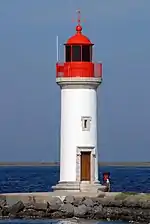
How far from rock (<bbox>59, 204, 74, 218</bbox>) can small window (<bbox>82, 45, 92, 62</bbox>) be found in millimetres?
4661

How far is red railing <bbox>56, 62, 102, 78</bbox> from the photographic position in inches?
1195

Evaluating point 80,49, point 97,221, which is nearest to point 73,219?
point 97,221

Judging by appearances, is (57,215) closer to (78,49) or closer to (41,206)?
(41,206)

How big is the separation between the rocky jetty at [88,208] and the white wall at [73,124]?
1495 mm

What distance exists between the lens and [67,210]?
1131 inches

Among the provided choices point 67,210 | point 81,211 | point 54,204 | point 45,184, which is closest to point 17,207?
point 54,204

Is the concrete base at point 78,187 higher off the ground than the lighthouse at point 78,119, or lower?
lower

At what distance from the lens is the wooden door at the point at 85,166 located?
A: 30500mm

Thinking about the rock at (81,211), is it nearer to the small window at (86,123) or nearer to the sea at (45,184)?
the sea at (45,184)

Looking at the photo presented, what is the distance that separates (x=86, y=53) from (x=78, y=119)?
2.06m

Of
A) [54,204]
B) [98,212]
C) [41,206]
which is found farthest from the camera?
[41,206]

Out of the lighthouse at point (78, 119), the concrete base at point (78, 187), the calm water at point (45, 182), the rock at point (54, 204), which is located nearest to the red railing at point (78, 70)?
the lighthouse at point (78, 119)

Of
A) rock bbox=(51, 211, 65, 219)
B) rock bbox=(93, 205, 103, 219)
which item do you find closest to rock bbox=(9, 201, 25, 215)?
rock bbox=(51, 211, 65, 219)

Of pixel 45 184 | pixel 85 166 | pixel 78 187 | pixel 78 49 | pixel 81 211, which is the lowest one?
pixel 81 211
